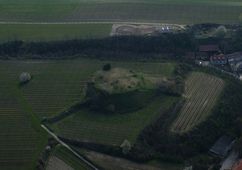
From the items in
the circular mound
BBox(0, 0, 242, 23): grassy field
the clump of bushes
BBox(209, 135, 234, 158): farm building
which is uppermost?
BBox(0, 0, 242, 23): grassy field

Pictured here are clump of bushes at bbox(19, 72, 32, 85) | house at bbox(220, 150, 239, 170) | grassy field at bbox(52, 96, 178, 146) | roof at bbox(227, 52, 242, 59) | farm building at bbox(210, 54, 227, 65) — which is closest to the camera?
house at bbox(220, 150, 239, 170)

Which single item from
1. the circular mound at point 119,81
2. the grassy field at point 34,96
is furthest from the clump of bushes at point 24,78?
the circular mound at point 119,81

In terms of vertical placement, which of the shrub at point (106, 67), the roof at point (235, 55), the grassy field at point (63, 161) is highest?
the roof at point (235, 55)

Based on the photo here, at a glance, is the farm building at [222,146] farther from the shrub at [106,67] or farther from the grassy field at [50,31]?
the grassy field at [50,31]

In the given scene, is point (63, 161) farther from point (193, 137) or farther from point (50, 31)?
point (50, 31)

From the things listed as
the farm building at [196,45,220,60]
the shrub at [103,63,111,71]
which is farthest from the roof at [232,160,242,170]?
the farm building at [196,45,220,60]

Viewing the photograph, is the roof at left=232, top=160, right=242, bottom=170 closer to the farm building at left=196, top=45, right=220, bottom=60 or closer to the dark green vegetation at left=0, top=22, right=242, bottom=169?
the dark green vegetation at left=0, top=22, right=242, bottom=169

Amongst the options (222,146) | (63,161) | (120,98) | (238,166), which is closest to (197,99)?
(222,146)
